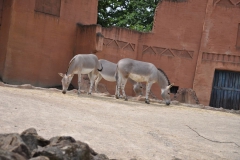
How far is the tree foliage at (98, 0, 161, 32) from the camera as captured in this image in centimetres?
2689

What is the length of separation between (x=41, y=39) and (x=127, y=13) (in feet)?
36.6

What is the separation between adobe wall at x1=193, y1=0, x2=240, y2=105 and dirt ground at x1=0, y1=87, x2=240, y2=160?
983cm

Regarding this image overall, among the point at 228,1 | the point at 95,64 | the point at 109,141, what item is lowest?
the point at 109,141

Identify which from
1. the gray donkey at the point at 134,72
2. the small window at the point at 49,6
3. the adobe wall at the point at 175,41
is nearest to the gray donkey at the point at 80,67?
the gray donkey at the point at 134,72

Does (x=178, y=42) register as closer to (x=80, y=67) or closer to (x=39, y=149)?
(x=80, y=67)

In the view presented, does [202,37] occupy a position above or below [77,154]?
above

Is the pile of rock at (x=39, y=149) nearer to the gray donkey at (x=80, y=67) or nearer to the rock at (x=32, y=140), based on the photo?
the rock at (x=32, y=140)

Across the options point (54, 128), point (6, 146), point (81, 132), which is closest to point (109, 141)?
point (81, 132)

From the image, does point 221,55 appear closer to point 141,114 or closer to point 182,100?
point 182,100

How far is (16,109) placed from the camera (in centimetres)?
763

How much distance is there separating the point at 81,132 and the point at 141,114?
388cm

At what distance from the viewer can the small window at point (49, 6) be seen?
17.3 m

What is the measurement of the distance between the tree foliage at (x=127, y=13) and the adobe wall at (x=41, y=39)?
25.7 ft

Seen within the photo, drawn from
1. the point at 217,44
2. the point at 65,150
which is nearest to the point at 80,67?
the point at 217,44
